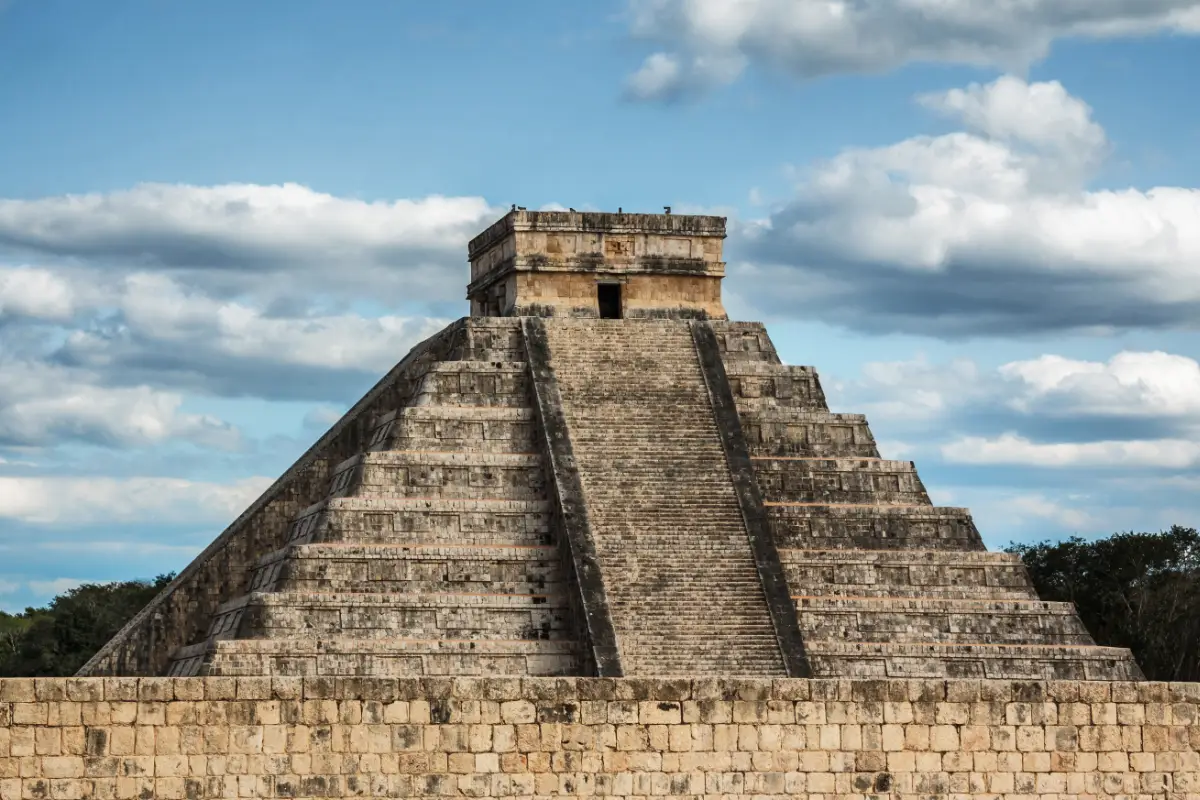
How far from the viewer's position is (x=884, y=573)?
3225cm

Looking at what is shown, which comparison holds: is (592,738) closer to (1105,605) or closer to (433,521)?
(433,521)

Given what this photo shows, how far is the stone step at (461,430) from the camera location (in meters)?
32.8

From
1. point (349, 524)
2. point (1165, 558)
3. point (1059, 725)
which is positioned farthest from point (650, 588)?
point (1165, 558)

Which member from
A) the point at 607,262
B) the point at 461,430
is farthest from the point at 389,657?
the point at 607,262

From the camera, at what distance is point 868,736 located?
18.6 meters

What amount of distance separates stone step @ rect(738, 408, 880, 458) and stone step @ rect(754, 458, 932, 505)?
33 centimetres

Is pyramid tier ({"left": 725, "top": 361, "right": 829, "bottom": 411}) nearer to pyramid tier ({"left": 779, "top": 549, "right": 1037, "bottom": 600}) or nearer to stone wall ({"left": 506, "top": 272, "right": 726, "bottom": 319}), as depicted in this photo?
stone wall ({"left": 506, "top": 272, "right": 726, "bottom": 319})

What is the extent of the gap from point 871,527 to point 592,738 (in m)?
15.3

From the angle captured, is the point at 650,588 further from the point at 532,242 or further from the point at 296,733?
the point at 296,733

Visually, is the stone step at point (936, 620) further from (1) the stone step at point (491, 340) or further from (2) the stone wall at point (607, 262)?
(2) the stone wall at point (607, 262)

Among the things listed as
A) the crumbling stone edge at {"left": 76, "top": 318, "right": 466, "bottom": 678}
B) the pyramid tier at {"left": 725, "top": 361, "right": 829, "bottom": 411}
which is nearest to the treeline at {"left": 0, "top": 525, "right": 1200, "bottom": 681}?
the crumbling stone edge at {"left": 76, "top": 318, "right": 466, "bottom": 678}

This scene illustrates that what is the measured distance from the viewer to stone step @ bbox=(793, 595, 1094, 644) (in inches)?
1233

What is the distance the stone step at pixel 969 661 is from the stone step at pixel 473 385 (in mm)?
6082

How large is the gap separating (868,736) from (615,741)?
211cm
